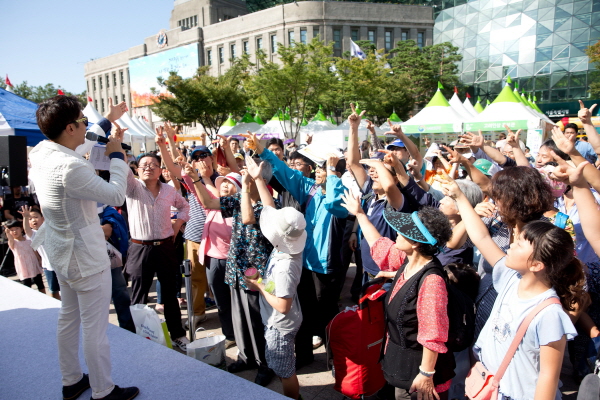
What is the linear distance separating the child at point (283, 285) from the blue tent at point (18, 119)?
524 centimetres

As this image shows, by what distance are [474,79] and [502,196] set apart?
41476 mm

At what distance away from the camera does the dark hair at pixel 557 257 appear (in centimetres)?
161

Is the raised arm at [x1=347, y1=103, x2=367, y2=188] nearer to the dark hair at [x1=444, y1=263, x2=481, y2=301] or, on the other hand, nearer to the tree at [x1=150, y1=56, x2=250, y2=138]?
the dark hair at [x1=444, y1=263, x2=481, y2=301]

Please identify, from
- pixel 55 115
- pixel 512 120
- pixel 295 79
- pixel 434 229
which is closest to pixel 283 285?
pixel 434 229

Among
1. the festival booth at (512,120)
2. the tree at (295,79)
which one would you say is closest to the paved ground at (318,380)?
the festival booth at (512,120)

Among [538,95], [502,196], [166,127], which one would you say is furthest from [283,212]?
[538,95]

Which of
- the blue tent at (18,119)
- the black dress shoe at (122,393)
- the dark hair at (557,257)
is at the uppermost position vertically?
the blue tent at (18,119)

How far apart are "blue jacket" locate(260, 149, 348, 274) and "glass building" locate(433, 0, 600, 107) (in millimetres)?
38509

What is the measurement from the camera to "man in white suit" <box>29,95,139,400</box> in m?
2.11

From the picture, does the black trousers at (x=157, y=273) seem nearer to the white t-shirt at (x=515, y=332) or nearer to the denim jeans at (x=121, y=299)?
the denim jeans at (x=121, y=299)

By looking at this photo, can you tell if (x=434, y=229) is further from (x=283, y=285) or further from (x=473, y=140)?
(x=473, y=140)

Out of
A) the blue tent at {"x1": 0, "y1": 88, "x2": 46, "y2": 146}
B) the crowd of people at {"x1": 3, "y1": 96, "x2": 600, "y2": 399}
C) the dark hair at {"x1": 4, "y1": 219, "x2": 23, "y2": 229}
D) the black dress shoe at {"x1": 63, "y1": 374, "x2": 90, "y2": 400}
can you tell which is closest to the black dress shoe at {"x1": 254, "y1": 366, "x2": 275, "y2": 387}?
the crowd of people at {"x1": 3, "y1": 96, "x2": 600, "y2": 399}

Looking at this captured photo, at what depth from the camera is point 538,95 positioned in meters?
35.2

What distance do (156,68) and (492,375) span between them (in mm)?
55080
